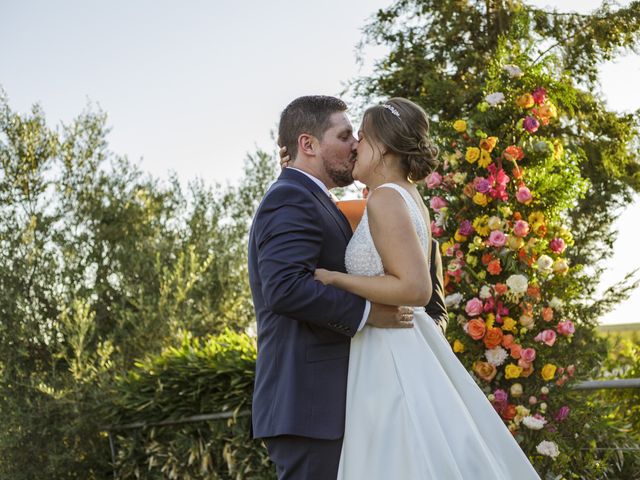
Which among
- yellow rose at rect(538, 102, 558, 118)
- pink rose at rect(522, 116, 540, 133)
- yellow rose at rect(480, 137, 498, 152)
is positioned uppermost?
yellow rose at rect(538, 102, 558, 118)

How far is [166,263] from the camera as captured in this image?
11.5 m

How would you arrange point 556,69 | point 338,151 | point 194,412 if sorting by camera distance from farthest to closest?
point 556,69, point 194,412, point 338,151

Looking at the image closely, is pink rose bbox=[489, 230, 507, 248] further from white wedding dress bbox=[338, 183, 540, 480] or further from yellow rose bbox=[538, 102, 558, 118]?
white wedding dress bbox=[338, 183, 540, 480]

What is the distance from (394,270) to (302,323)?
1.25ft

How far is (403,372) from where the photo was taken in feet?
9.23

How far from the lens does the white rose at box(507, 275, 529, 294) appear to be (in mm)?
5066

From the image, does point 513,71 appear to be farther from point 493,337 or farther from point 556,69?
point 556,69

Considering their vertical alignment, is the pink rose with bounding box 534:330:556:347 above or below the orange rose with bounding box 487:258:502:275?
below

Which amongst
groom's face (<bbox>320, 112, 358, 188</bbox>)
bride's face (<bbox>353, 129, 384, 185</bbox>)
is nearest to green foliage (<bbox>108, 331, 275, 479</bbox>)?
groom's face (<bbox>320, 112, 358, 188</bbox>)

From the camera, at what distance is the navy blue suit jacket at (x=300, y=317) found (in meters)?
2.76

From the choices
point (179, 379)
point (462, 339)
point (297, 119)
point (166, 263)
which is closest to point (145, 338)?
point (166, 263)

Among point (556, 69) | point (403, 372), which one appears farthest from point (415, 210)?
point (556, 69)

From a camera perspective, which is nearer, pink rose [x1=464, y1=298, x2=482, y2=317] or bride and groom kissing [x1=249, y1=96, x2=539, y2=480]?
bride and groom kissing [x1=249, y1=96, x2=539, y2=480]

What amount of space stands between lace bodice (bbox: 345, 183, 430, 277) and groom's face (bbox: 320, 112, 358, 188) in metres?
0.33
